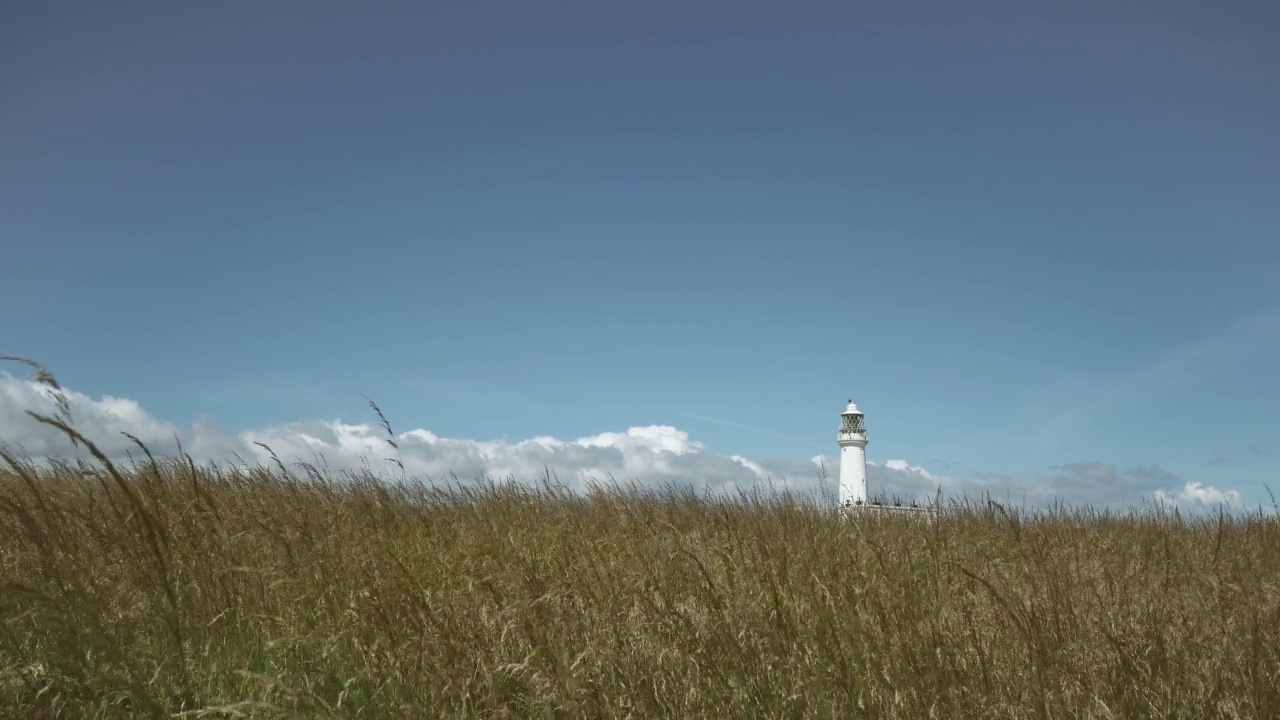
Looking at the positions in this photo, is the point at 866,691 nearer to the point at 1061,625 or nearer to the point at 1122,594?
the point at 1061,625

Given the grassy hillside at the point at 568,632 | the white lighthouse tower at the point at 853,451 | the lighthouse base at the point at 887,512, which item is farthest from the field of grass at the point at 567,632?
the white lighthouse tower at the point at 853,451

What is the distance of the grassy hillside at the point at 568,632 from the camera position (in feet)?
10.4

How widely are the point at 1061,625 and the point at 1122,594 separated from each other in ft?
4.57

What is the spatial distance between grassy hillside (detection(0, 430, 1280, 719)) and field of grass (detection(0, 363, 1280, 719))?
Result: 20mm

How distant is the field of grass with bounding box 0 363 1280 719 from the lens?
3.16m

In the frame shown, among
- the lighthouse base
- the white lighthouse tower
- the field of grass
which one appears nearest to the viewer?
the field of grass

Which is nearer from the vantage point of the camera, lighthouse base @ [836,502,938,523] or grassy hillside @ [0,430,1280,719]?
grassy hillside @ [0,430,1280,719]

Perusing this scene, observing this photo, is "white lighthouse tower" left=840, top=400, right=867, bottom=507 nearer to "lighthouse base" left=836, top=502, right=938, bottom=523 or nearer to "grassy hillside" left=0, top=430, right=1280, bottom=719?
"lighthouse base" left=836, top=502, right=938, bottom=523

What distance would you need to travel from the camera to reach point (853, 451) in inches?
897

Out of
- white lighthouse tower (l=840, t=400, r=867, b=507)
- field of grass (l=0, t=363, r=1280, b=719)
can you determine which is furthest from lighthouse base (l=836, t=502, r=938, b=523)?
white lighthouse tower (l=840, t=400, r=867, b=507)

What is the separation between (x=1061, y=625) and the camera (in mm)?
4312

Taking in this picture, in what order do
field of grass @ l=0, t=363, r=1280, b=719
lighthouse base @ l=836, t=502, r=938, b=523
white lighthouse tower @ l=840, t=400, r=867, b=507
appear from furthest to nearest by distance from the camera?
white lighthouse tower @ l=840, t=400, r=867, b=507, lighthouse base @ l=836, t=502, r=938, b=523, field of grass @ l=0, t=363, r=1280, b=719

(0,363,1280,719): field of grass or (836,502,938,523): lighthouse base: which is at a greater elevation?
(836,502,938,523): lighthouse base

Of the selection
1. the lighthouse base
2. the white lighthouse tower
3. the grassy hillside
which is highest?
the white lighthouse tower
